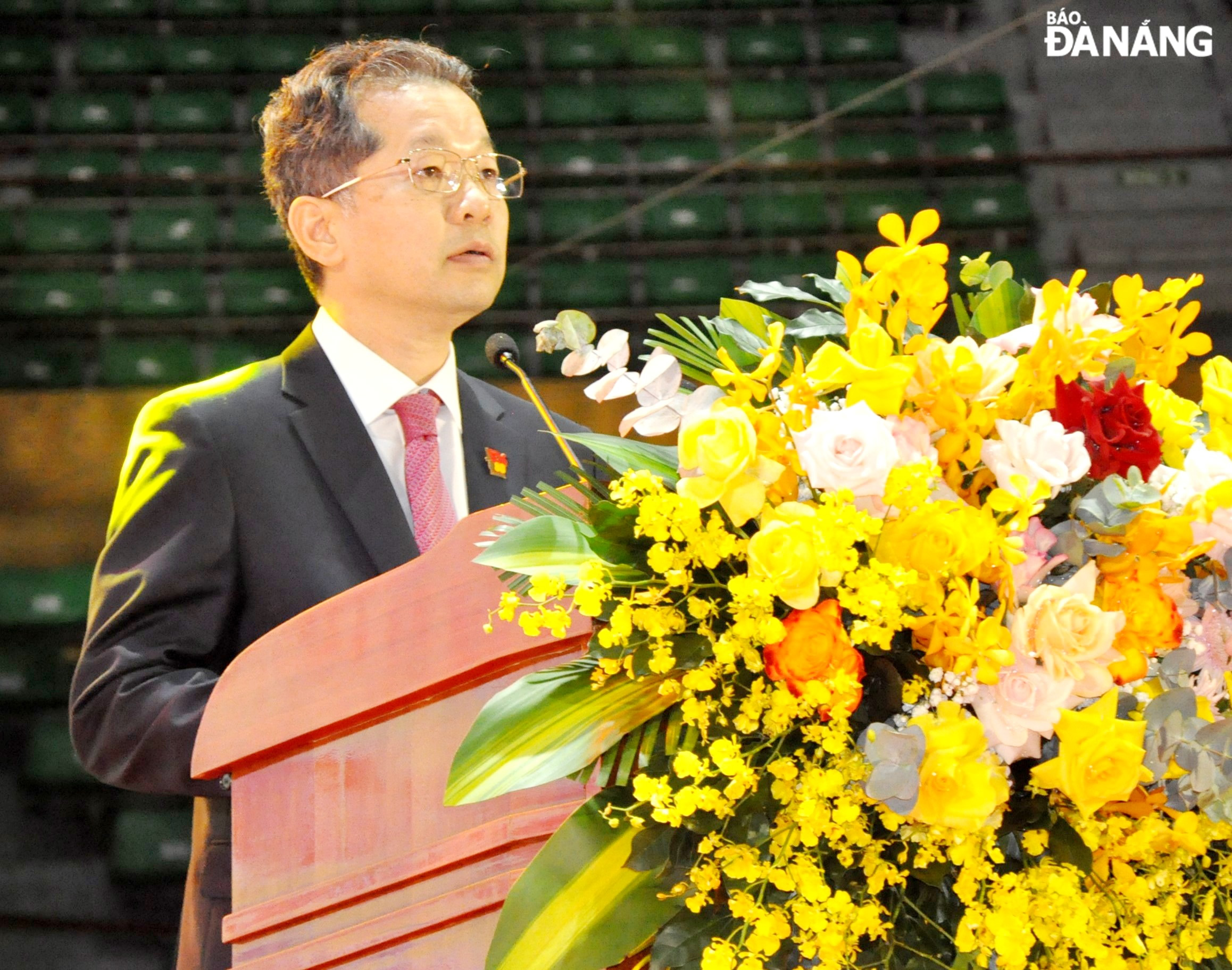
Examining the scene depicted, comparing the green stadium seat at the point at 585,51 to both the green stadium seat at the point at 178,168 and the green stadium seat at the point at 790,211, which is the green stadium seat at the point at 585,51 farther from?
the green stadium seat at the point at 790,211

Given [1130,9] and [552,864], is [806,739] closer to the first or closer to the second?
[552,864]

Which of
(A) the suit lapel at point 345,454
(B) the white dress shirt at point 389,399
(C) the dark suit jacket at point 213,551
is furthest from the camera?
(B) the white dress shirt at point 389,399

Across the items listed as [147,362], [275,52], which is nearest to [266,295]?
[147,362]

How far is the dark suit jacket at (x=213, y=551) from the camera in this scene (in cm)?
102

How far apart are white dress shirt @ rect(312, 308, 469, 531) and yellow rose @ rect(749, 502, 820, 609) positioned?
0.70 meters

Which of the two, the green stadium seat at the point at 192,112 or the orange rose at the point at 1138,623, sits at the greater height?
the green stadium seat at the point at 192,112

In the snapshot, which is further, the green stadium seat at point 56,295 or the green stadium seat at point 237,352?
the green stadium seat at point 56,295

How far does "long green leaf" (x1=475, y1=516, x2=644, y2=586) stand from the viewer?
0.62m

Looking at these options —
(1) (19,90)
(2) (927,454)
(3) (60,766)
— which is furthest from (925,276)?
(1) (19,90)

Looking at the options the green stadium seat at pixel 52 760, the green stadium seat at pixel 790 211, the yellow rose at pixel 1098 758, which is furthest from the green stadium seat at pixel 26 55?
the yellow rose at pixel 1098 758

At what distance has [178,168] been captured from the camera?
4.43 meters

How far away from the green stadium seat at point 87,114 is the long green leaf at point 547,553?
174 inches

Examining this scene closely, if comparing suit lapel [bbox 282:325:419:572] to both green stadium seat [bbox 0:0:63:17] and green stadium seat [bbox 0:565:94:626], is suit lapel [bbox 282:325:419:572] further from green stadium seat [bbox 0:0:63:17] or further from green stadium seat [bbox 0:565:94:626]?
green stadium seat [bbox 0:0:63:17]

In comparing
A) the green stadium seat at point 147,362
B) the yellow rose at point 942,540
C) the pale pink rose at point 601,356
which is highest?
the green stadium seat at point 147,362
